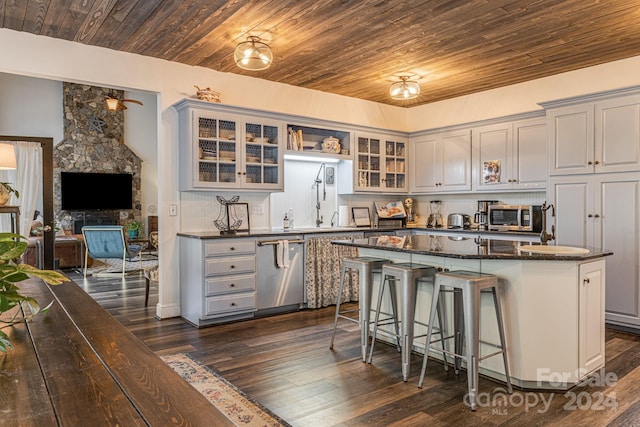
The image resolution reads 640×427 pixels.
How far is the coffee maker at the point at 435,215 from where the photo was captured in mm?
6035

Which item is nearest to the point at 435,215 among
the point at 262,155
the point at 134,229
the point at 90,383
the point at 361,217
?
the point at 361,217

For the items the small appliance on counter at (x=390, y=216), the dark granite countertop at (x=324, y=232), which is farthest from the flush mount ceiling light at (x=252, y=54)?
the small appliance on counter at (x=390, y=216)

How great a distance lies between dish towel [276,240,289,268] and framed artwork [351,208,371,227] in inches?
58.2

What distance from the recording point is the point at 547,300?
2693mm

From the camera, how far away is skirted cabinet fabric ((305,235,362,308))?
4.80m

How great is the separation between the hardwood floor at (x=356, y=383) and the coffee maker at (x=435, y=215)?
8.02 ft

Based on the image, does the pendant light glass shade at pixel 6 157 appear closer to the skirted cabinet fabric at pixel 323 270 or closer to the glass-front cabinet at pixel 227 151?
the glass-front cabinet at pixel 227 151

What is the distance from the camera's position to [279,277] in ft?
15.1

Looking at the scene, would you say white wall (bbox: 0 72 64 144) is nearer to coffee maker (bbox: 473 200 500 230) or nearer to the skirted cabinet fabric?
the skirted cabinet fabric

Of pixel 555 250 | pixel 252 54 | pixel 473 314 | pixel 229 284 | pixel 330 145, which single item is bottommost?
pixel 229 284

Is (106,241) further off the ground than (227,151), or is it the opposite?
(227,151)

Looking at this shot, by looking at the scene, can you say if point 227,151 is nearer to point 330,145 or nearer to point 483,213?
point 330,145

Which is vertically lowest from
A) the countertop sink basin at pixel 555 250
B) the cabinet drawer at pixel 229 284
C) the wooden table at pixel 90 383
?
the cabinet drawer at pixel 229 284

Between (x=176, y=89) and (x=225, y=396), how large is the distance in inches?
124
